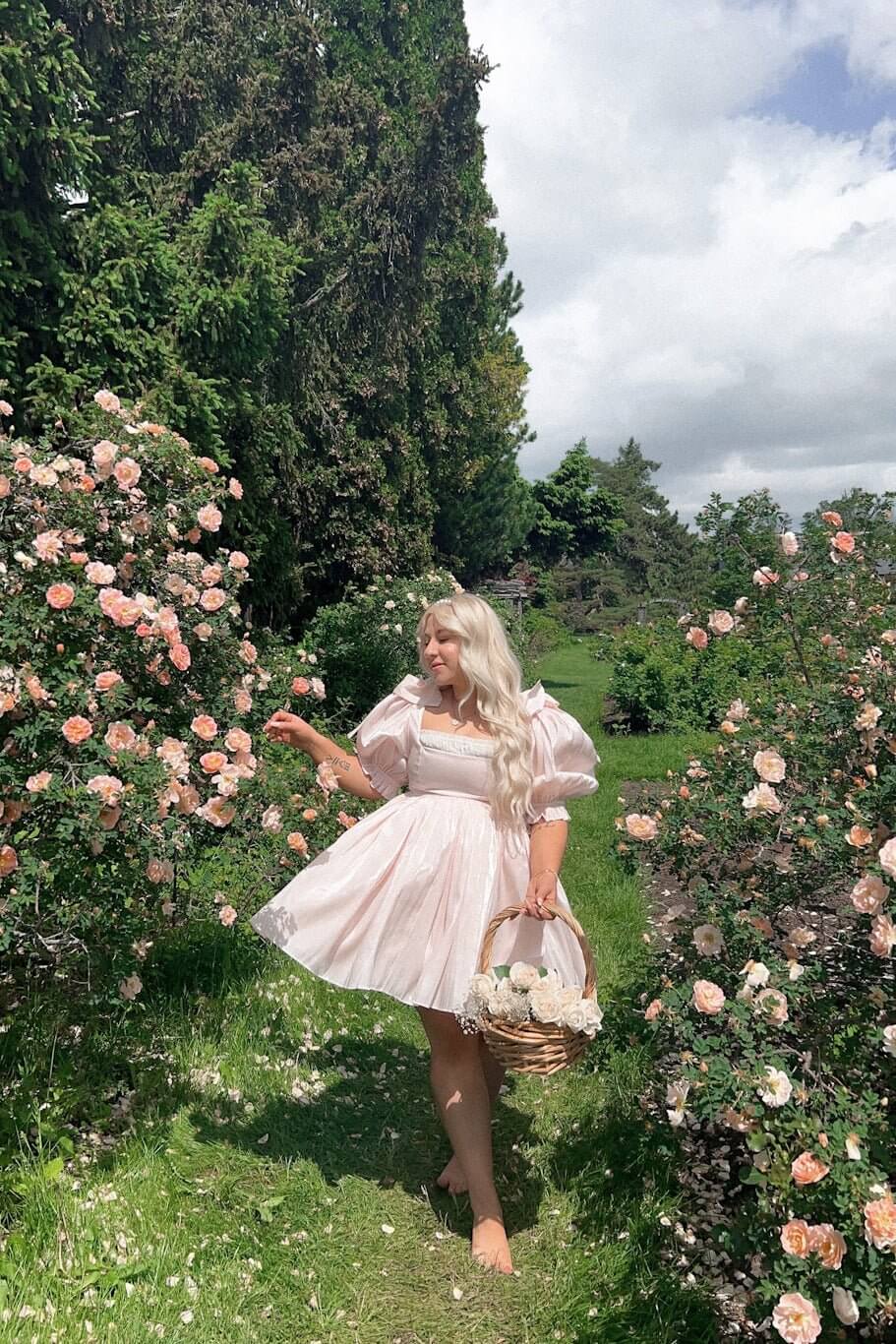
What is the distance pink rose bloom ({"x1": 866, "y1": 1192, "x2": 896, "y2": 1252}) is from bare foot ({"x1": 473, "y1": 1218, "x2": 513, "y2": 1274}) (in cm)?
134

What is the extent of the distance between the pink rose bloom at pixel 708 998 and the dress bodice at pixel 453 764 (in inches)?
38.5

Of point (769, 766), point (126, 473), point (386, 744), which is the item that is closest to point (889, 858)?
point (769, 766)

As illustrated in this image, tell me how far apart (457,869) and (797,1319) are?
144 cm

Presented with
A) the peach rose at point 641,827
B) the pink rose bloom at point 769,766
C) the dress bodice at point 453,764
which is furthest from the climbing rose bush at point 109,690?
the pink rose bloom at point 769,766

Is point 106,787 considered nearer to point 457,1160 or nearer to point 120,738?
point 120,738

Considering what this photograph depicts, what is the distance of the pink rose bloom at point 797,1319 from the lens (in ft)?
5.92

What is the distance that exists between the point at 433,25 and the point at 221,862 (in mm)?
22542

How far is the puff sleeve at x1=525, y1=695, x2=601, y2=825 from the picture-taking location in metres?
2.99

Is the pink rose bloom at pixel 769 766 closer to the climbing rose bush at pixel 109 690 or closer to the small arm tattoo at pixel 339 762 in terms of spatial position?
the small arm tattoo at pixel 339 762

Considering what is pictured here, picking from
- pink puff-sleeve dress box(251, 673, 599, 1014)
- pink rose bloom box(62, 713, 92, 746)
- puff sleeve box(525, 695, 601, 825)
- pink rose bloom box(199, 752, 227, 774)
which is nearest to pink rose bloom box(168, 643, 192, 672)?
pink rose bloom box(199, 752, 227, 774)

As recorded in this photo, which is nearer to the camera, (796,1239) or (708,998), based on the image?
(796,1239)

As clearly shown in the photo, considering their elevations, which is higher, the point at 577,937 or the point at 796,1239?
the point at 577,937

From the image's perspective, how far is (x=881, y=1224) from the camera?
5.85 feet

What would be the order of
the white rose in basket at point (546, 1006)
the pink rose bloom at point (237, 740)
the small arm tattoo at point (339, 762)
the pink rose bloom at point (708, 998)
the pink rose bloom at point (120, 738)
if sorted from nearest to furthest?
1. the pink rose bloom at point (708, 998)
2. the white rose in basket at point (546, 1006)
3. the pink rose bloom at point (120, 738)
4. the pink rose bloom at point (237, 740)
5. the small arm tattoo at point (339, 762)
